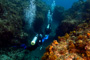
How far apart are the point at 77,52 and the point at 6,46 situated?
5.01m

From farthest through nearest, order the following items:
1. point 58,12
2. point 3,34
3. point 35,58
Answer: point 58,12
point 35,58
point 3,34

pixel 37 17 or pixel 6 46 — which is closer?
pixel 6 46

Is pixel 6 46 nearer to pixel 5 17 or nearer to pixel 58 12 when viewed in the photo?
pixel 5 17

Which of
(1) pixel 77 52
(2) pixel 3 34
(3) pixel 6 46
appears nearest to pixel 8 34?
(2) pixel 3 34

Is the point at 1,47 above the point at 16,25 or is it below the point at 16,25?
below

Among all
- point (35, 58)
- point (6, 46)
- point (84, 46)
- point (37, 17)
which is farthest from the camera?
point (37, 17)

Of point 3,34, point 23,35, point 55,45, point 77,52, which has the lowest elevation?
point 77,52

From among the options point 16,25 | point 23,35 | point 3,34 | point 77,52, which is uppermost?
point 16,25

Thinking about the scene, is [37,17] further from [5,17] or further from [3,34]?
[3,34]

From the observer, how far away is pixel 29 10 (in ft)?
35.2

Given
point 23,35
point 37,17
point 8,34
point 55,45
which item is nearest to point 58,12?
point 37,17

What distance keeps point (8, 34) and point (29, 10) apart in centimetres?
602

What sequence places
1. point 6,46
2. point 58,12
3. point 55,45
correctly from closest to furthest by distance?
point 55,45 < point 6,46 < point 58,12

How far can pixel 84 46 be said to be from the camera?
9.43ft
